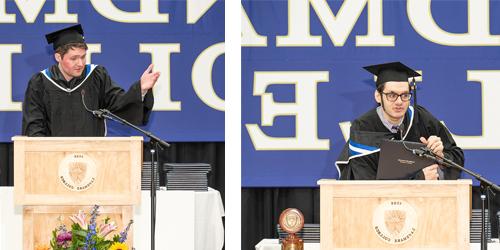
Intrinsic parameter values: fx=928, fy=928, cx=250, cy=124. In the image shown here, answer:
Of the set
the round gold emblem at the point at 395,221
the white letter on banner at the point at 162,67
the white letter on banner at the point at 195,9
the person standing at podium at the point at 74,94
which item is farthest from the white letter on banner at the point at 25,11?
the round gold emblem at the point at 395,221

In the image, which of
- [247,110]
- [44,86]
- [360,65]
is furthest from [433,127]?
[44,86]

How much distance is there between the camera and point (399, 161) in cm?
539

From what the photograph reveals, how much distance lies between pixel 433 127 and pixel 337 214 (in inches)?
67.7

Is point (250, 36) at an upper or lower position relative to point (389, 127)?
upper

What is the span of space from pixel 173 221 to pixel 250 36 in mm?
1597

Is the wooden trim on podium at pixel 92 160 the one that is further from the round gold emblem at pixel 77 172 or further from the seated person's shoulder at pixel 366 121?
the seated person's shoulder at pixel 366 121

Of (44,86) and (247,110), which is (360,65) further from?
(44,86)

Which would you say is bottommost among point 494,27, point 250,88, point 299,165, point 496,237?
point 496,237

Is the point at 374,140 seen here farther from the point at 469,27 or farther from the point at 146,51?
the point at 146,51

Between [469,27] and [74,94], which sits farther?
[469,27]

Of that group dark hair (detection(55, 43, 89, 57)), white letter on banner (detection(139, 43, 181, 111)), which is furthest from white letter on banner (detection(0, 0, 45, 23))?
white letter on banner (detection(139, 43, 181, 111))

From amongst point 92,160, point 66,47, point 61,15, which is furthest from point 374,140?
point 61,15

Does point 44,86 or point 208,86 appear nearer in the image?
point 44,86

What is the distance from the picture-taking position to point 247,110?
23.2 feet
